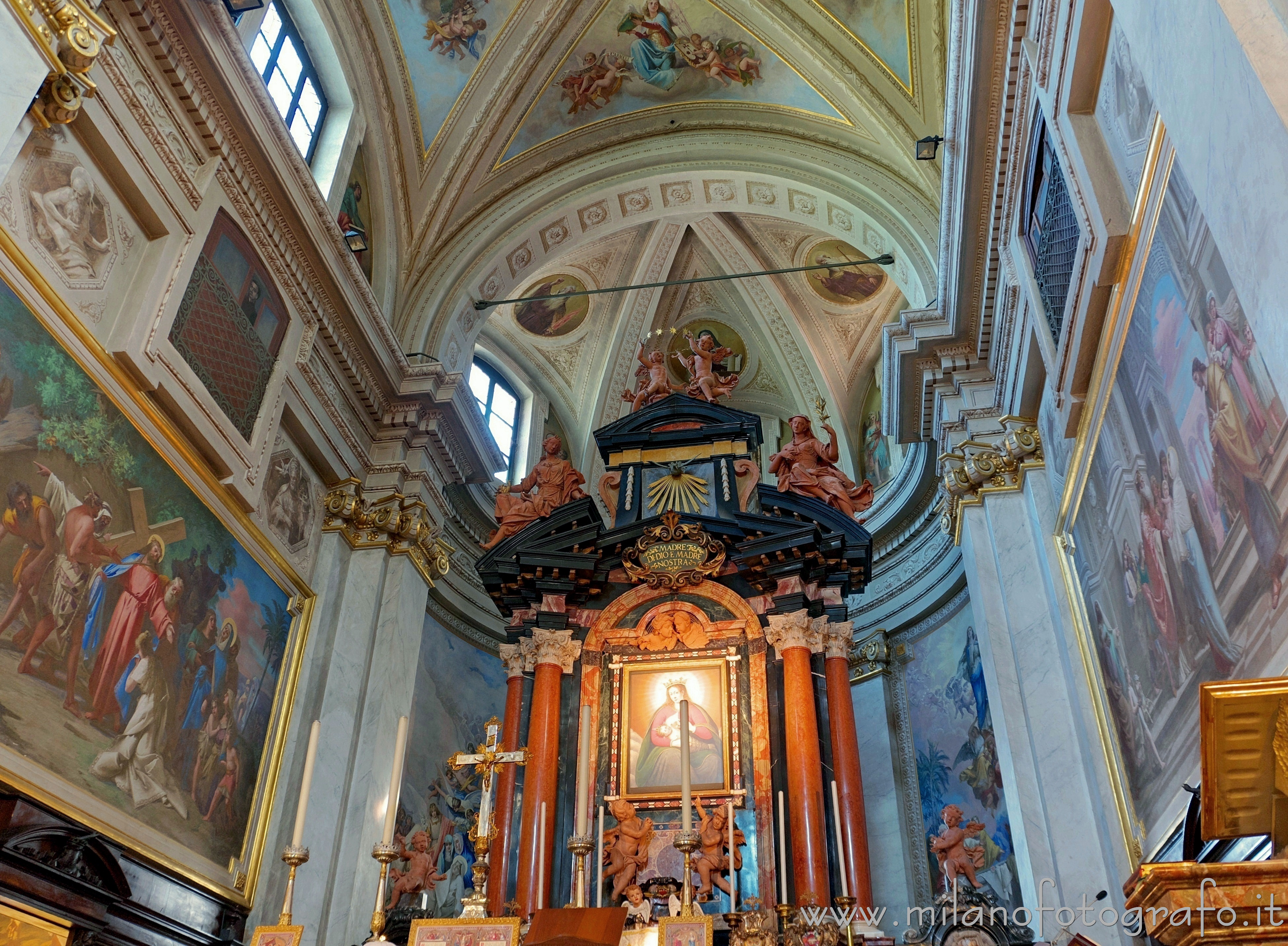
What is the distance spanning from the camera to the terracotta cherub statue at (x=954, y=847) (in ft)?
33.9

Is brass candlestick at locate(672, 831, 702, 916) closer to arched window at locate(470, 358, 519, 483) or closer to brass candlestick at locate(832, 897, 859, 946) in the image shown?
brass candlestick at locate(832, 897, 859, 946)

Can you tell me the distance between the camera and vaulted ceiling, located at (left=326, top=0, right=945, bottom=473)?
12.7 meters

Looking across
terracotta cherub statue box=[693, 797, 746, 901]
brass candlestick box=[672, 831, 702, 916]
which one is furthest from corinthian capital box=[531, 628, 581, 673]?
brass candlestick box=[672, 831, 702, 916]

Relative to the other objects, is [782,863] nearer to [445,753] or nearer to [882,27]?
[445,753]

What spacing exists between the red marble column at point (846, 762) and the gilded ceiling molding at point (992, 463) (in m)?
1.93

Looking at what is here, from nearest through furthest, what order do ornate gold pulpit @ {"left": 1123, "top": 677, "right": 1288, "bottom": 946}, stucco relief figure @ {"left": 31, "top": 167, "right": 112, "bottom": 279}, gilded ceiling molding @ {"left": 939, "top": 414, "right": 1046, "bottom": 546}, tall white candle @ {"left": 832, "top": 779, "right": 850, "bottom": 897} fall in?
1. ornate gold pulpit @ {"left": 1123, "top": 677, "right": 1288, "bottom": 946}
2. tall white candle @ {"left": 832, "top": 779, "right": 850, "bottom": 897}
3. stucco relief figure @ {"left": 31, "top": 167, "right": 112, "bottom": 279}
4. gilded ceiling molding @ {"left": 939, "top": 414, "right": 1046, "bottom": 546}

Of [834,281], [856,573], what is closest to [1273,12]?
[856,573]

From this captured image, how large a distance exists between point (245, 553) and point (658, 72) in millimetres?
8697

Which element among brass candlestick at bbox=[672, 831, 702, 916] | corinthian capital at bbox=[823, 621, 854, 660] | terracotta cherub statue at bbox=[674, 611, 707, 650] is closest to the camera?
brass candlestick at bbox=[672, 831, 702, 916]

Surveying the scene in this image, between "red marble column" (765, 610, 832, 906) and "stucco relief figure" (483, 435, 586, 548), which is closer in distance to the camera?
"red marble column" (765, 610, 832, 906)

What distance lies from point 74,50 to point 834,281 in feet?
40.3

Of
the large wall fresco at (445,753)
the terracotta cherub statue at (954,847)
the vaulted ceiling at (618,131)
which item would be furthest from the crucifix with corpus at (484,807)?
the vaulted ceiling at (618,131)

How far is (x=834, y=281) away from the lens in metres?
17.1

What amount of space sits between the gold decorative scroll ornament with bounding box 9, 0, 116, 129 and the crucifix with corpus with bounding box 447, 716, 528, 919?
4.75 meters
